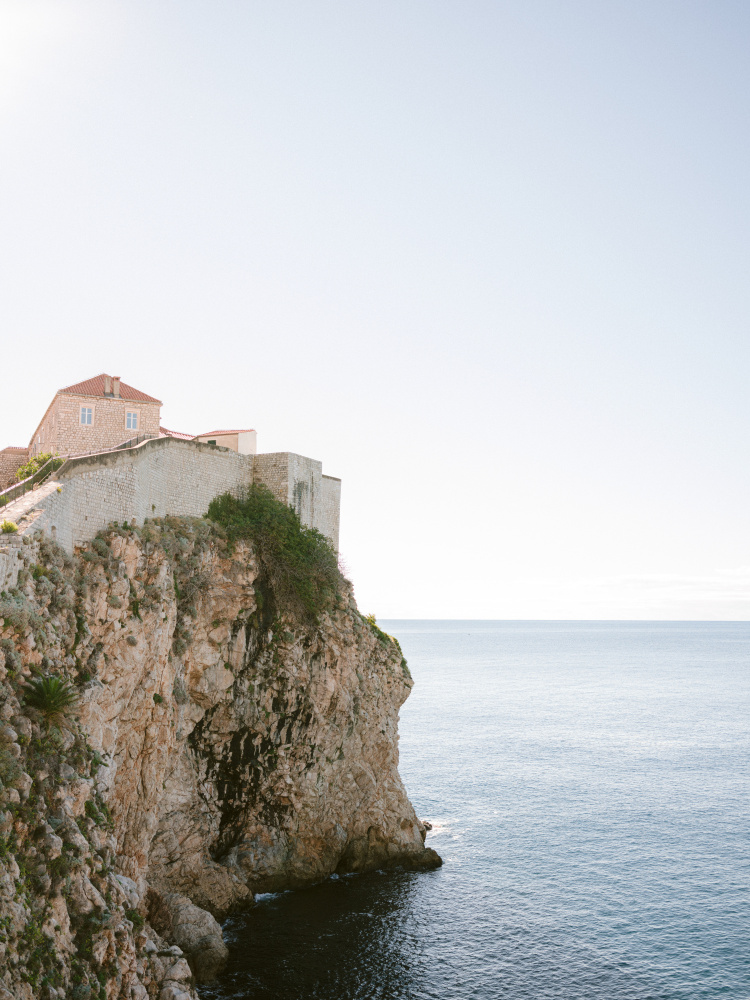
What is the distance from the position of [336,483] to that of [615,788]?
1177 inches

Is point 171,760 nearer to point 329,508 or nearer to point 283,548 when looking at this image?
point 283,548

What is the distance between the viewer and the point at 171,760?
28422 millimetres

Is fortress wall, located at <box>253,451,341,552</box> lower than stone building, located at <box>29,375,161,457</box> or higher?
lower

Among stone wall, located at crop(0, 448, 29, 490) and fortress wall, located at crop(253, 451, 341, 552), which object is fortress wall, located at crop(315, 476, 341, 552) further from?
stone wall, located at crop(0, 448, 29, 490)

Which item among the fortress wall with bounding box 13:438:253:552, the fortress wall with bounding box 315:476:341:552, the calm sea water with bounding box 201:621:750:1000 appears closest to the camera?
the fortress wall with bounding box 13:438:253:552

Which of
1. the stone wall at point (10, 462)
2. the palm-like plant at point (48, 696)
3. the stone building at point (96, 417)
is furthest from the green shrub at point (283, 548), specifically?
the palm-like plant at point (48, 696)

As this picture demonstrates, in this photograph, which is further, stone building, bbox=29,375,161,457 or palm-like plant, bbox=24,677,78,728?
stone building, bbox=29,375,161,457

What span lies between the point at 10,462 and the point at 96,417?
517cm

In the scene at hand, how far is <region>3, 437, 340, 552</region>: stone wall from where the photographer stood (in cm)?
2341

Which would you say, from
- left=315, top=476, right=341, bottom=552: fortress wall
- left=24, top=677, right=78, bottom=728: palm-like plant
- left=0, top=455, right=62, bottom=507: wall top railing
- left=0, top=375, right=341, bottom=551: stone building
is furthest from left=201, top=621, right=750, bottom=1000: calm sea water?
left=0, top=455, right=62, bottom=507: wall top railing

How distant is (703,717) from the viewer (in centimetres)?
8406

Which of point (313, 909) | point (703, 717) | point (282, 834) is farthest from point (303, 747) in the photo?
point (703, 717)

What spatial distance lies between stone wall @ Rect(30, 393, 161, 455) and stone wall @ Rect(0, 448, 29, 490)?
2.16 ft

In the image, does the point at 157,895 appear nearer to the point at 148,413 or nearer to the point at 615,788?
the point at 148,413
